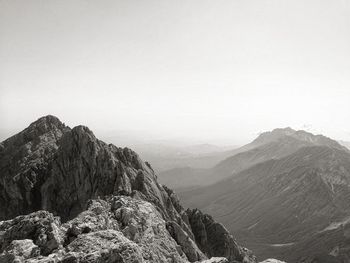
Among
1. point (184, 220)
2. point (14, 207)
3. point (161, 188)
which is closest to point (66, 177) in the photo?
point (14, 207)

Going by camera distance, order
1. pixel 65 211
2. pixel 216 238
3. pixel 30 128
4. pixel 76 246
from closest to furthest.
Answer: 1. pixel 76 246
2. pixel 65 211
3. pixel 216 238
4. pixel 30 128

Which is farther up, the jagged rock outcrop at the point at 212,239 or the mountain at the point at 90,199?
the mountain at the point at 90,199

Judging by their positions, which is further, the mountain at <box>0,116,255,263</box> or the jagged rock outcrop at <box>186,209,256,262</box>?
the jagged rock outcrop at <box>186,209,256,262</box>

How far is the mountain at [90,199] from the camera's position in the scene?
5406 cm

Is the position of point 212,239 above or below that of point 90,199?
below

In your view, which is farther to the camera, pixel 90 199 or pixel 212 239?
pixel 212 239

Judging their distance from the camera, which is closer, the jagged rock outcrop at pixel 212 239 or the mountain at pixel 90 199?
the mountain at pixel 90 199

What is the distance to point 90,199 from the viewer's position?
3036 inches

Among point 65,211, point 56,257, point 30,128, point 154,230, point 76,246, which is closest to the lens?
point 56,257

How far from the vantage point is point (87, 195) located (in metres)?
97.6

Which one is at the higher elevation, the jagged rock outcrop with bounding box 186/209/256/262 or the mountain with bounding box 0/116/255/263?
the mountain with bounding box 0/116/255/263

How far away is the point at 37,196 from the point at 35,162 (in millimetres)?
13490

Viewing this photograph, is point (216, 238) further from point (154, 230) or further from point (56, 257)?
point (56, 257)

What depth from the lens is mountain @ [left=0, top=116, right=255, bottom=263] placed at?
5406 centimetres
